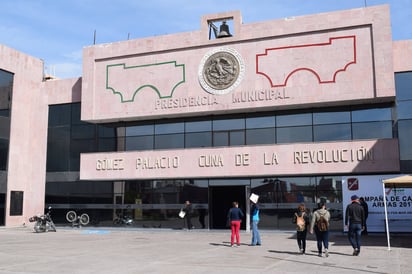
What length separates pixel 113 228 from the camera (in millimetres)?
30812

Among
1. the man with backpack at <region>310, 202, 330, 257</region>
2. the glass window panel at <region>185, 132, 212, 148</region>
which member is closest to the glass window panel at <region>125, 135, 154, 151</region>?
the glass window panel at <region>185, 132, 212, 148</region>

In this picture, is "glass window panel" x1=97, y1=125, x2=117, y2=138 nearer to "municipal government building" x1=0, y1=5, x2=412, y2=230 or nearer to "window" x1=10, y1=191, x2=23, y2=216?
"municipal government building" x1=0, y1=5, x2=412, y2=230

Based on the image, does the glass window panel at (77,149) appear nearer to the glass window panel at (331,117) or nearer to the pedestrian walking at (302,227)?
the glass window panel at (331,117)

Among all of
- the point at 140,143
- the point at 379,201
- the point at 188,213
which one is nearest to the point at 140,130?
the point at 140,143

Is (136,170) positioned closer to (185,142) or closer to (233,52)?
(185,142)

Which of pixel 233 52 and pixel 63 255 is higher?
pixel 233 52

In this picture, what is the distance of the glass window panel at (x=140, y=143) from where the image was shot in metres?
30.7

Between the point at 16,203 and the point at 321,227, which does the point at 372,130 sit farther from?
the point at 16,203

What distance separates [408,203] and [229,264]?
12842 mm

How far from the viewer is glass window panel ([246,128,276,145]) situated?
28.0 meters

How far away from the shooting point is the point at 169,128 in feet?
100

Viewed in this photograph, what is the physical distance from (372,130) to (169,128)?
39.6 ft

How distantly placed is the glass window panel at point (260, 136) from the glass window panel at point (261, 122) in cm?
24

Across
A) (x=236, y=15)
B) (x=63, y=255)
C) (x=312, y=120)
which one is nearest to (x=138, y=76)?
(x=236, y=15)
